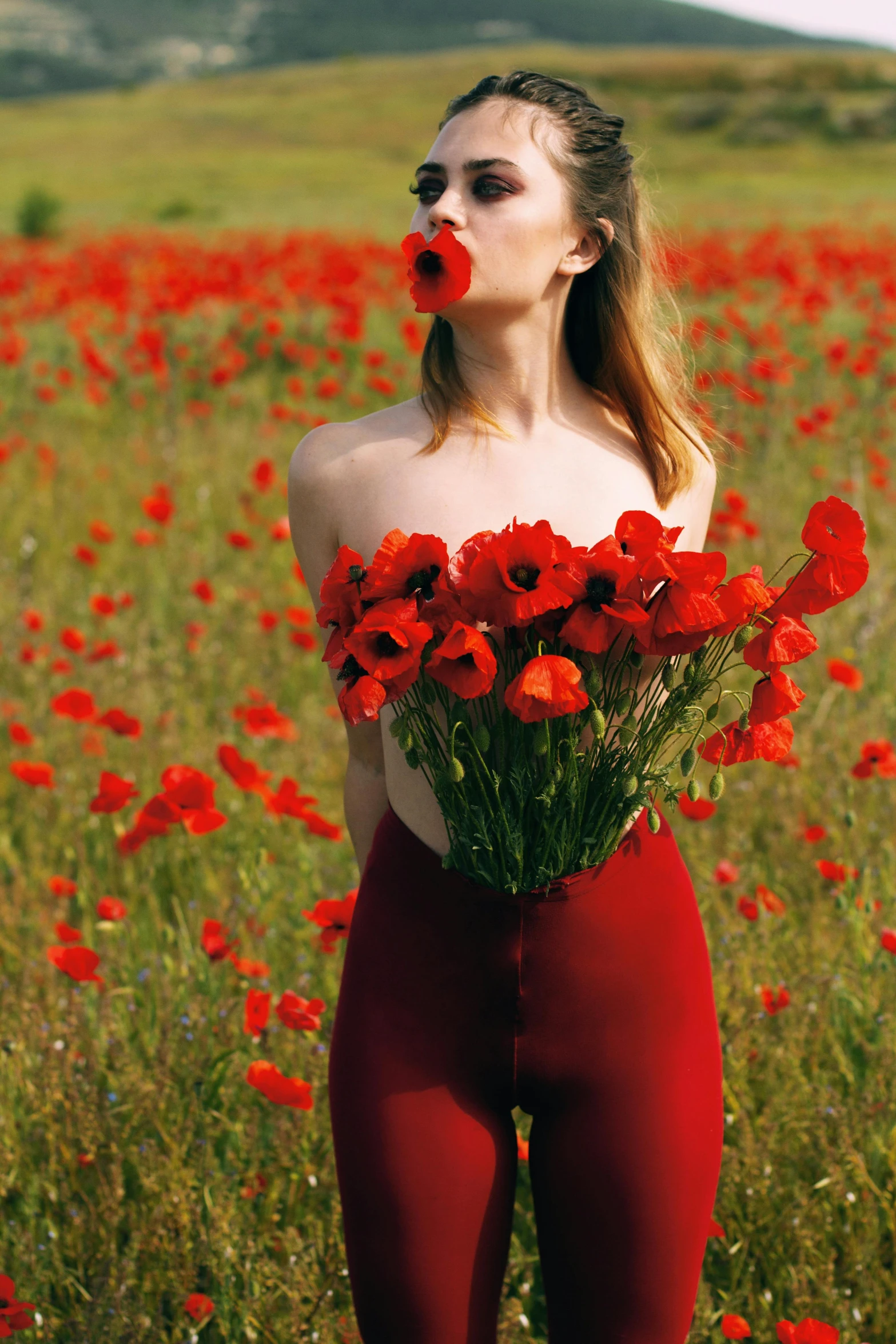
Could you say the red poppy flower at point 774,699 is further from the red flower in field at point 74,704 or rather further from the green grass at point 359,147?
the red flower in field at point 74,704

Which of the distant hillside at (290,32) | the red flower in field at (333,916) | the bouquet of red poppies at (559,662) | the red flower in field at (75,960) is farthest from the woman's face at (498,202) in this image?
the distant hillside at (290,32)

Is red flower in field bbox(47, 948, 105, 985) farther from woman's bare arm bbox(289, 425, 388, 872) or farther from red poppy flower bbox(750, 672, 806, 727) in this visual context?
red poppy flower bbox(750, 672, 806, 727)

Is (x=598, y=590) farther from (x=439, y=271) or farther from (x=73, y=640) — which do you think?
(x=73, y=640)

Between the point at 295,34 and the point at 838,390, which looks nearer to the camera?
the point at 838,390

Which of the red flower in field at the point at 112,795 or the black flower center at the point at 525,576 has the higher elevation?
the black flower center at the point at 525,576

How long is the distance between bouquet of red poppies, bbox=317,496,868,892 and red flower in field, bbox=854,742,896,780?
1.12 meters

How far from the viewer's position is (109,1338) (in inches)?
68.7

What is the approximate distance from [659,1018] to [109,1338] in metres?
0.98

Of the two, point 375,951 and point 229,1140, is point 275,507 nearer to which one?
point 229,1140

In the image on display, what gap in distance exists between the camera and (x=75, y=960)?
1989 mm

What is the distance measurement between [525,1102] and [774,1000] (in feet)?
2.84

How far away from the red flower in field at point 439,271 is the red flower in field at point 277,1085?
3.77 feet

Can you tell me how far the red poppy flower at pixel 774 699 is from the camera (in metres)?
1.29

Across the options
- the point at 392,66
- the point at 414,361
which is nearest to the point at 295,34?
the point at 392,66
